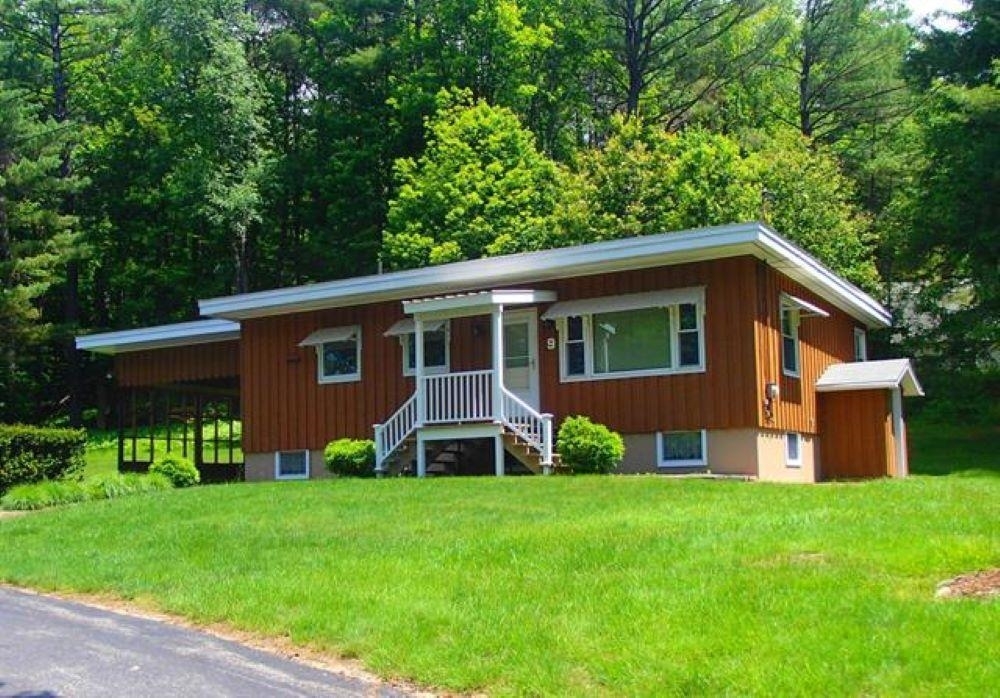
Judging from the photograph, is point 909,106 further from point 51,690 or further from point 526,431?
point 51,690

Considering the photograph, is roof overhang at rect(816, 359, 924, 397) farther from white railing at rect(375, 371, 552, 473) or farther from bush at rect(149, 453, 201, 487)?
bush at rect(149, 453, 201, 487)

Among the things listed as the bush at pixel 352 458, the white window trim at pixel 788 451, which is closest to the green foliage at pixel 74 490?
the bush at pixel 352 458

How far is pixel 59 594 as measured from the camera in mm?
11352

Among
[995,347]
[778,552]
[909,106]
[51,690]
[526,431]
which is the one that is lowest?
[51,690]

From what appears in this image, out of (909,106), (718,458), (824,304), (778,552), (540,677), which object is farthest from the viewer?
(909,106)

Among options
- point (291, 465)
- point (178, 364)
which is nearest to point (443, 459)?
point (291, 465)

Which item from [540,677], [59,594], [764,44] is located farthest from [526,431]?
[764,44]

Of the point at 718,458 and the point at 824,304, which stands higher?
the point at 824,304

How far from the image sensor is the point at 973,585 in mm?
7832

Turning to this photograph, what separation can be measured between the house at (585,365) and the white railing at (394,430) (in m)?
0.04

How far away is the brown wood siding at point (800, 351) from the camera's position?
59.9 ft

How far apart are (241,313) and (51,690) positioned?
53.7 feet

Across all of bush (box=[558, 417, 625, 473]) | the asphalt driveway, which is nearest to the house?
bush (box=[558, 417, 625, 473])

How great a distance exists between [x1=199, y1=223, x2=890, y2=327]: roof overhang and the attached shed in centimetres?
183
